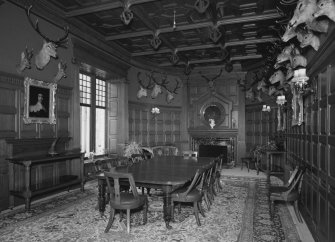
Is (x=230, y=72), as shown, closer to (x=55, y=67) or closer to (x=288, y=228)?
(x=55, y=67)

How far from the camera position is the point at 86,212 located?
5.13m

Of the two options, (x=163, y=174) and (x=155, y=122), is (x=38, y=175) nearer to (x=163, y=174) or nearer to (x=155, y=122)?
(x=163, y=174)

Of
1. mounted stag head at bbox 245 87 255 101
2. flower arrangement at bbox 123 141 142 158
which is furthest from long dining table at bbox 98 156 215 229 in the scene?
mounted stag head at bbox 245 87 255 101

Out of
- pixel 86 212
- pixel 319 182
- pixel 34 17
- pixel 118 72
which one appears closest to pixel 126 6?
pixel 34 17

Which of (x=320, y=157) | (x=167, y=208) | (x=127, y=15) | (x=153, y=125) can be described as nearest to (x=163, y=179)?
(x=167, y=208)

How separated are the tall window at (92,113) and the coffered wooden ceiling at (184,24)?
1599mm

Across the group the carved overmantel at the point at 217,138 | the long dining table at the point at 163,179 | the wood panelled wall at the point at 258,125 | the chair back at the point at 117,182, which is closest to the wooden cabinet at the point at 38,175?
the long dining table at the point at 163,179

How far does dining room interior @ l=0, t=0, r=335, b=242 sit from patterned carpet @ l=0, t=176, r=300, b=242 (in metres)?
0.03

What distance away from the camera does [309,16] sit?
336 centimetres

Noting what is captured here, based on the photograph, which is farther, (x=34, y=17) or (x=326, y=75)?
(x=34, y=17)

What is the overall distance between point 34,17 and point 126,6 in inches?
86.7

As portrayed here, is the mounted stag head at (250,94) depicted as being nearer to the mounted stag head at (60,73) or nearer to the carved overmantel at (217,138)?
the carved overmantel at (217,138)

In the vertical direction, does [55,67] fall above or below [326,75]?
above

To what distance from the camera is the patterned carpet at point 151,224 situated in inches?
156
